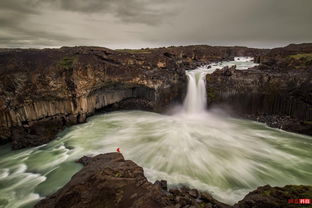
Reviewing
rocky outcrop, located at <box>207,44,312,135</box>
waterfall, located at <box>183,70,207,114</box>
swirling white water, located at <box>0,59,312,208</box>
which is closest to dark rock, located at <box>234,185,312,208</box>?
swirling white water, located at <box>0,59,312,208</box>

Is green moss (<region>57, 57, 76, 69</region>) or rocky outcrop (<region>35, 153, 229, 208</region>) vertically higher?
green moss (<region>57, 57, 76, 69</region>)

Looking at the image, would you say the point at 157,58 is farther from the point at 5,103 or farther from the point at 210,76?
the point at 5,103

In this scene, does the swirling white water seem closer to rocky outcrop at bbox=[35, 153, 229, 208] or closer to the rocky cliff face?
the rocky cliff face

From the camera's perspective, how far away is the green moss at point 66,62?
16.5m

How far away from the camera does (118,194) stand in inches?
219

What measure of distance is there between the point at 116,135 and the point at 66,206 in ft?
29.2

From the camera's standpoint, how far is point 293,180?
876cm

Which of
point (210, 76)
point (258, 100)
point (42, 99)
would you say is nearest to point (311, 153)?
point (258, 100)

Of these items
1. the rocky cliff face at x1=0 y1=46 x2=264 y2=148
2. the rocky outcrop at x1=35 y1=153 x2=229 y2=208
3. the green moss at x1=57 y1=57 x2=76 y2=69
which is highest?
the green moss at x1=57 y1=57 x2=76 y2=69

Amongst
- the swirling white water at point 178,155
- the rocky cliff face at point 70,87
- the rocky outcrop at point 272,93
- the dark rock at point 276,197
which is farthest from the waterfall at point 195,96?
the dark rock at point 276,197

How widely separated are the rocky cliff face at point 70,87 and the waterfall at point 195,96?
0.98 metres

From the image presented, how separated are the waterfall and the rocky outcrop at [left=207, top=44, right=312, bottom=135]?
795 millimetres

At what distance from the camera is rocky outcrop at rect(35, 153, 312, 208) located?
5188 millimetres

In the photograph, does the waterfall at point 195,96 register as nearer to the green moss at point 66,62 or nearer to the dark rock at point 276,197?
the green moss at point 66,62
